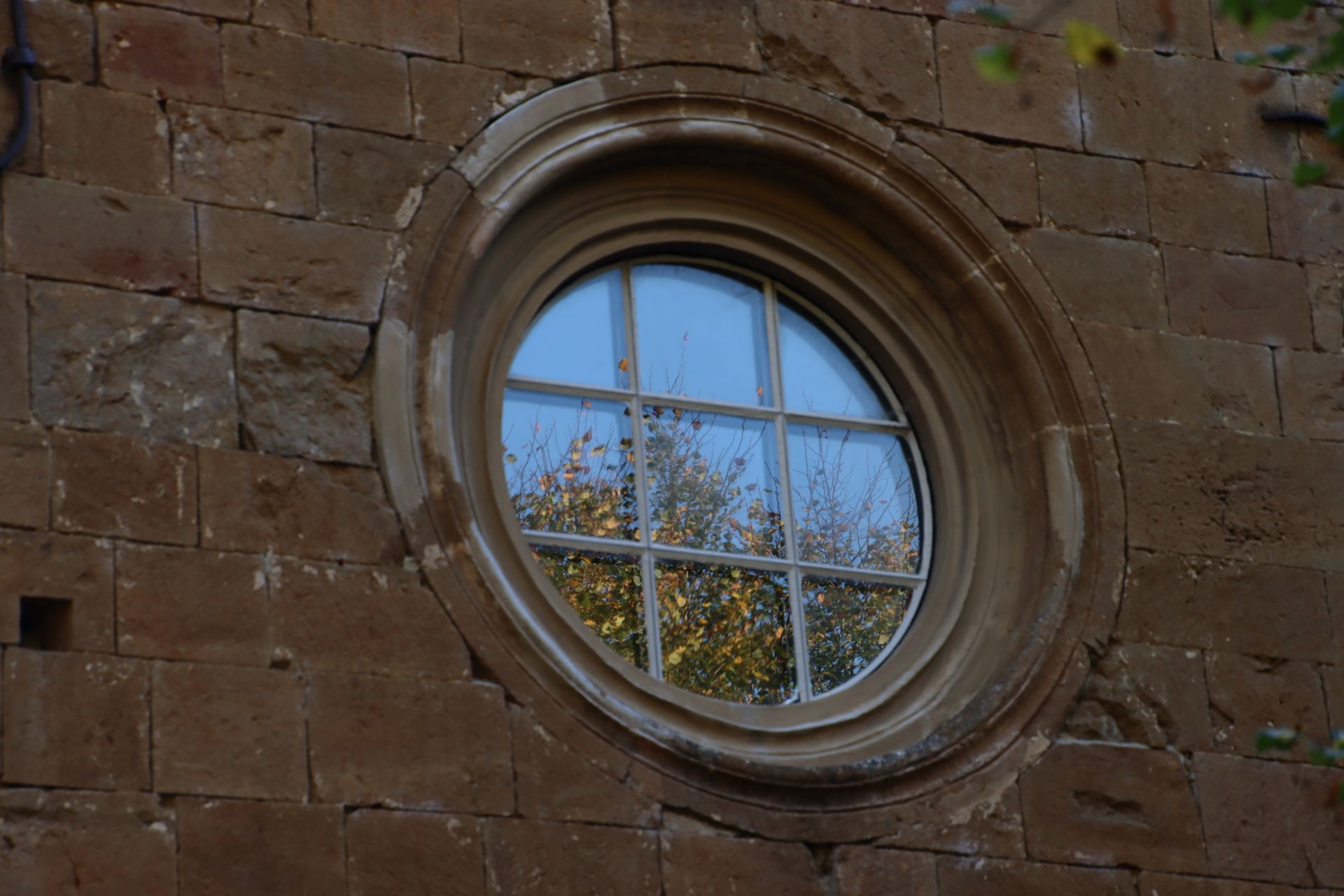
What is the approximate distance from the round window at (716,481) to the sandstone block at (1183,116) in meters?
1.18

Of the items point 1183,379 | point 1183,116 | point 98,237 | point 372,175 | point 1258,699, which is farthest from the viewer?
point 1183,116

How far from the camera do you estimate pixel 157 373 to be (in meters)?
6.15

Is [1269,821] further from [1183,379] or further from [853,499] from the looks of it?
[853,499]

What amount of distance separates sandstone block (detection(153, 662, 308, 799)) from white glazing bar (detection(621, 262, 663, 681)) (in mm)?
1216

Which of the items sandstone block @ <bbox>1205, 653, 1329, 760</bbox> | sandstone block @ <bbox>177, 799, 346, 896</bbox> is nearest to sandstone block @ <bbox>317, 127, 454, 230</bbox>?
sandstone block @ <bbox>177, 799, 346, 896</bbox>

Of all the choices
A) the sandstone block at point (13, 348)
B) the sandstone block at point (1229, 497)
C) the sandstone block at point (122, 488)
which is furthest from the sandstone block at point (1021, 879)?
the sandstone block at point (13, 348)

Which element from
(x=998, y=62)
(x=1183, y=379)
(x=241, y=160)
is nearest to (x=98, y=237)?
(x=241, y=160)

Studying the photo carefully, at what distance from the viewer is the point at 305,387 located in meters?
6.32

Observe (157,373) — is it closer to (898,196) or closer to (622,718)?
(622,718)

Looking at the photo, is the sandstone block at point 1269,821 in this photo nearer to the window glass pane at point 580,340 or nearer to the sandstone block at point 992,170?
the sandstone block at point 992,170

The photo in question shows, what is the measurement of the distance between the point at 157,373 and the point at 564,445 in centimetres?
130

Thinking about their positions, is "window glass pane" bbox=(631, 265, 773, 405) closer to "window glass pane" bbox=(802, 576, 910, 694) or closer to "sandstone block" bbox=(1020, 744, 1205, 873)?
"window glass pane" bbox=(802, 576, 910, 694)

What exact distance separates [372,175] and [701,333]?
47.3 inches

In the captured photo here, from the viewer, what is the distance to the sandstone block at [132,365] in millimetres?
6027
